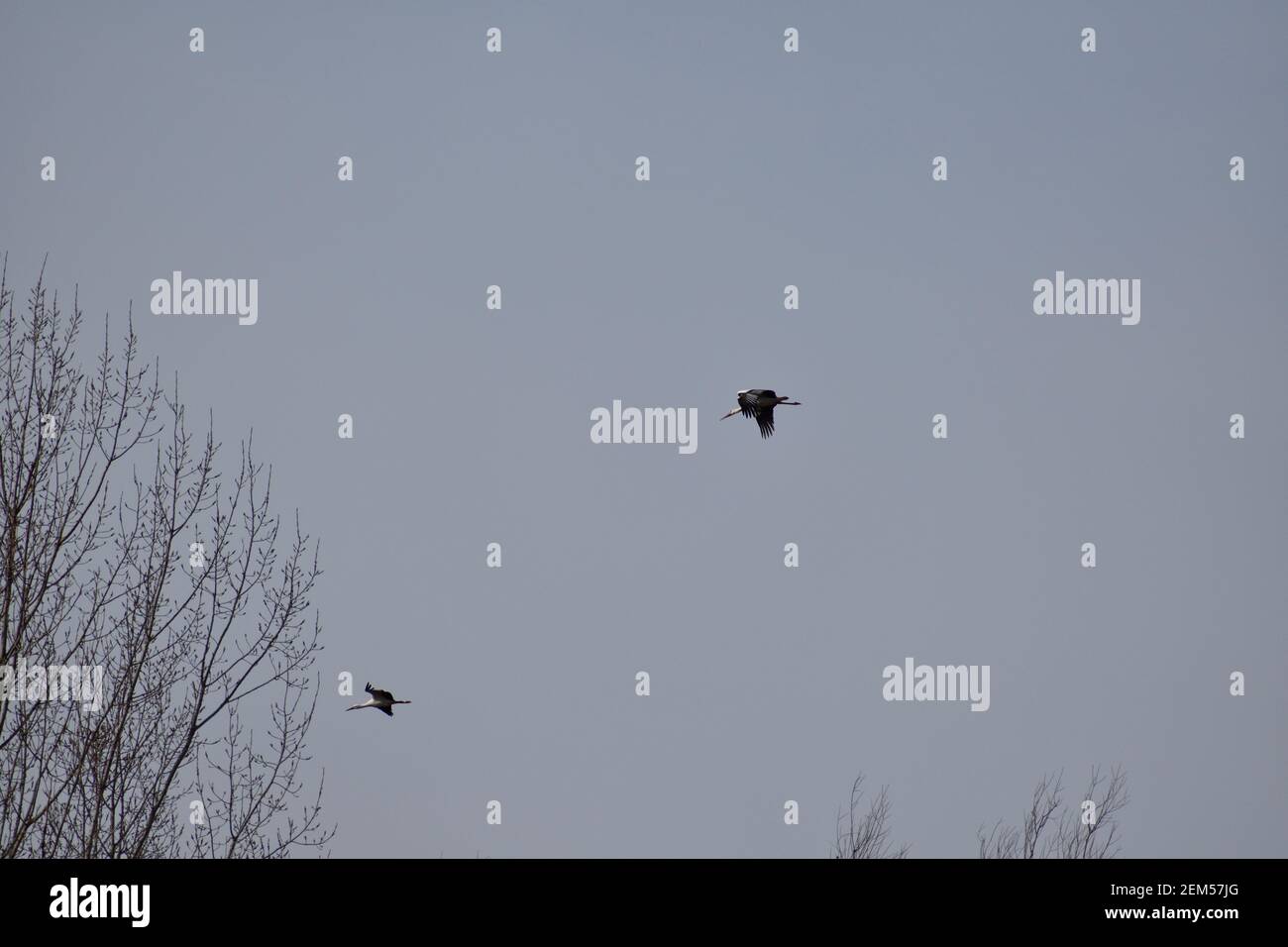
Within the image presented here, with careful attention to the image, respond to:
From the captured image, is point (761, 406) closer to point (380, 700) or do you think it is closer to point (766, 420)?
point (766, 420)

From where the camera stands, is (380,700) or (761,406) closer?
(380,700)

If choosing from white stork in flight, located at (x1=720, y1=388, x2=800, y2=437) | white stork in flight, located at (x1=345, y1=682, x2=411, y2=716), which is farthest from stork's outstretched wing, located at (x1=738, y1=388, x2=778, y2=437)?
white stork in flight, located at (x1=345, y1=682, x2=411, y2=716)

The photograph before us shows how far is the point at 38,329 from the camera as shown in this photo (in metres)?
16.1

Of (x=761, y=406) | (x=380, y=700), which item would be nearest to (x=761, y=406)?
(x=761, y=406)

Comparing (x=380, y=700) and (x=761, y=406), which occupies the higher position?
(x=761, y=406)

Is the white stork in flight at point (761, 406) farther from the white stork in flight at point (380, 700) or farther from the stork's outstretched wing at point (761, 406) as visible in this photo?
the white stork in flight at point (380, 700)

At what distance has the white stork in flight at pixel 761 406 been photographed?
23969mm

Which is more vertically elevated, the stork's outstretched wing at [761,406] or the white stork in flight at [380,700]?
the stork's outstretched wing at [761,406]

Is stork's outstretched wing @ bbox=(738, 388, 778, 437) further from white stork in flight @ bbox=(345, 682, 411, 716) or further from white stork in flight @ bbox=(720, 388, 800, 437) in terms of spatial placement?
white stork in flight @ bbox=(345, 682, 411, 716)

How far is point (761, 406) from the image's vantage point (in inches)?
952

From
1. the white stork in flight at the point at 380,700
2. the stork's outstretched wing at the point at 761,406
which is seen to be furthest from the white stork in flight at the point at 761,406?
the white stork in flight at the point at 380,700

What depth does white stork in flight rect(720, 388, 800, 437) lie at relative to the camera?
24.0 m
